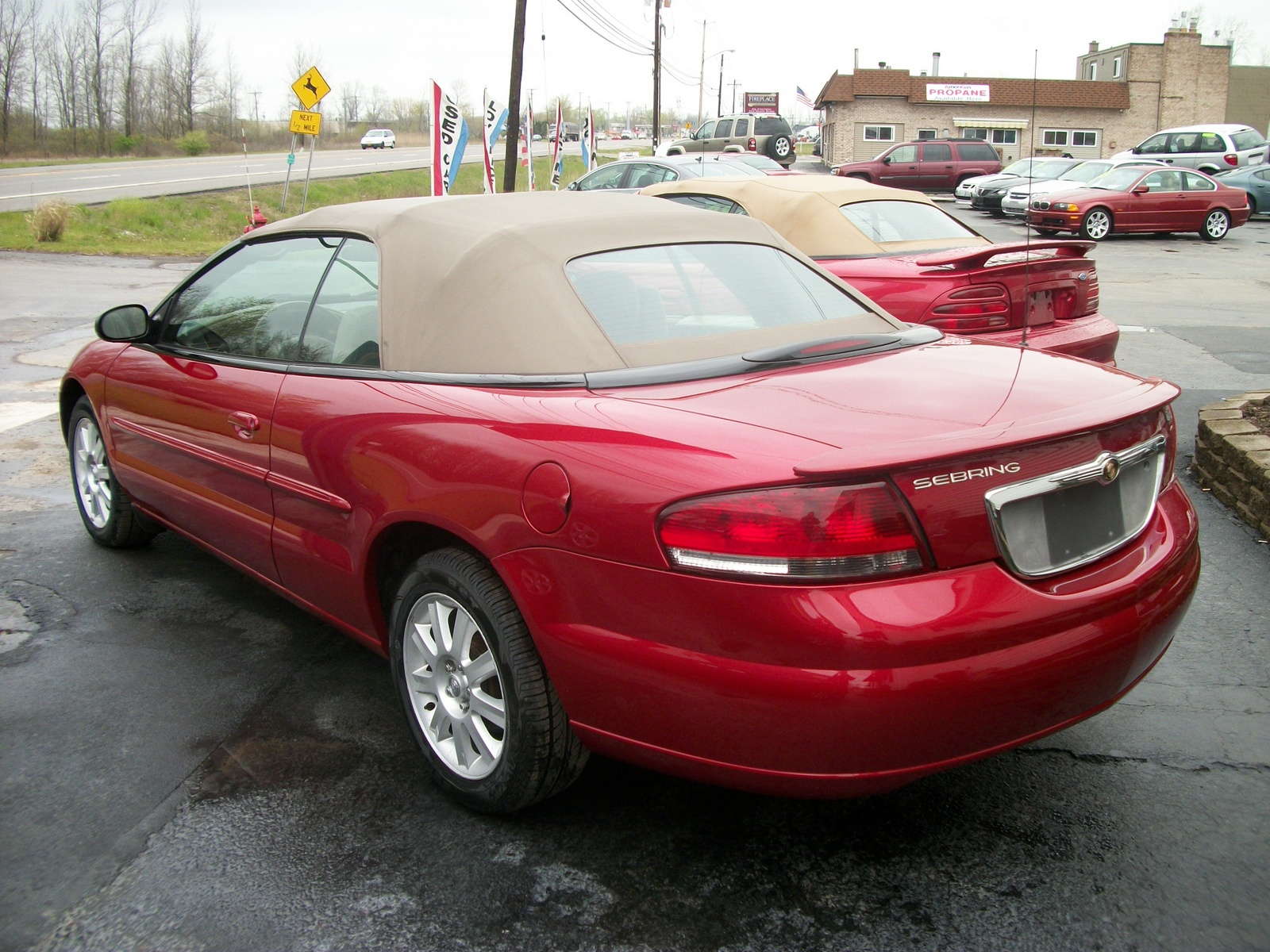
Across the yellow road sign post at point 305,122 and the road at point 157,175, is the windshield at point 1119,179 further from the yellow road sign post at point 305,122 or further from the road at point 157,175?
the yellow road sign post at point 305,122

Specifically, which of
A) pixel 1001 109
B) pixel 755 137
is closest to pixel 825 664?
pixel 755 137

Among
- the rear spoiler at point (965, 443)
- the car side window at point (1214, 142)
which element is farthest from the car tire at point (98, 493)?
the car side window at point (1214, 142)

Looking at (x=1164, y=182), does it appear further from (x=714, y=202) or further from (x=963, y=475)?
(x=963, y=475)

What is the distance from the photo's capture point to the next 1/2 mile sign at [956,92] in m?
56.9

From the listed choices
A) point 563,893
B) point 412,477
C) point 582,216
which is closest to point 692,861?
point 563,893

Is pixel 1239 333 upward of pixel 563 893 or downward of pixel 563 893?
upward

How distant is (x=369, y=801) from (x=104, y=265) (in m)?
17.8

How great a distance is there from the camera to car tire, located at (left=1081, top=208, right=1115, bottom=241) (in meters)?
22.0

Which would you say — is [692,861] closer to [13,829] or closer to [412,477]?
[412,477]

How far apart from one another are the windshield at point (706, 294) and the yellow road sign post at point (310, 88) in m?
17.1

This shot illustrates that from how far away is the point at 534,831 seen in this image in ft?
8.91

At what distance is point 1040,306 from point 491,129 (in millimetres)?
14618

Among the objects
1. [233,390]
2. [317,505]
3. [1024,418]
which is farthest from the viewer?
[233,390]

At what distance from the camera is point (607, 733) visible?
2.39 m
